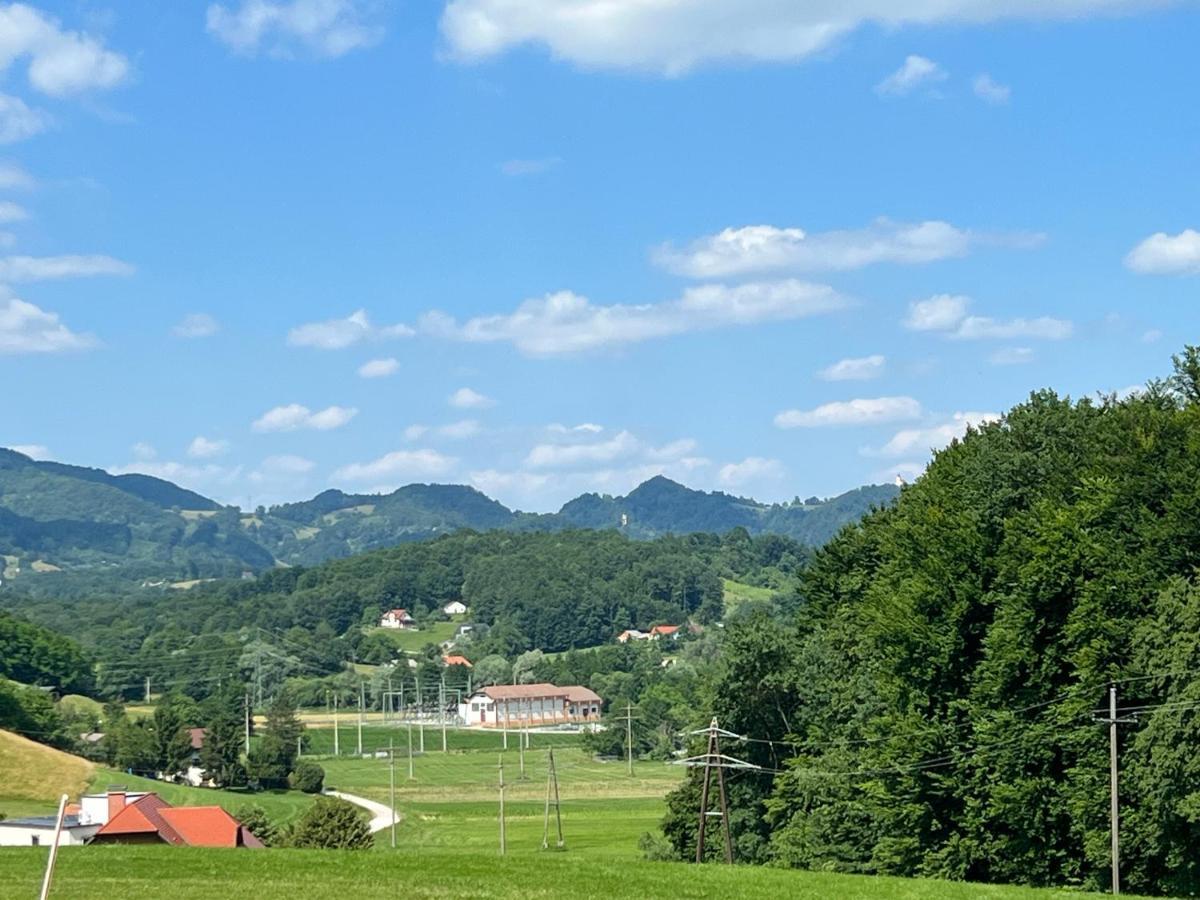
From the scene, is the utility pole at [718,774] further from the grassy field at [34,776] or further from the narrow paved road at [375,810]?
the grassy field at [34,776]

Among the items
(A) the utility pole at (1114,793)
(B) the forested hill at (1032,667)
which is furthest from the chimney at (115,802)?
(A) the utility pole at (1114,793)

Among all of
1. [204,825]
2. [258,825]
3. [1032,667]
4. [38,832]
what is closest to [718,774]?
[1032,667]

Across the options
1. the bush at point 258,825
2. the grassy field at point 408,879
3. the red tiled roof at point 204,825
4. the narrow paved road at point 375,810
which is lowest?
the narrow paved road at point 375,810

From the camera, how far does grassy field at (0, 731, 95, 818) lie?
85938 mm

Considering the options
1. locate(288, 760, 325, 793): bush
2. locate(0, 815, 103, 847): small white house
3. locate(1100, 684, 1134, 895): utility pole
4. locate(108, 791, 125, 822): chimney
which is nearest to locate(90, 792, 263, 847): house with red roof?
locate(108, 791, 125, 822): chimney

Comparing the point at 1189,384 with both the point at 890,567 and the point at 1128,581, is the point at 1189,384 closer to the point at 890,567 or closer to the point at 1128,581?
the point at 1128,581

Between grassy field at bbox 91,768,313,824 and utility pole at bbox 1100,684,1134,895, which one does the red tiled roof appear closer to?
utility pole at bbox 1100,684,1134,895

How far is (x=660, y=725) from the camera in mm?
160125

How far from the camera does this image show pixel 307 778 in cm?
12581

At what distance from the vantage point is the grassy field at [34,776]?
85938mm

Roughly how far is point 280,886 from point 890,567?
31643 millimetres

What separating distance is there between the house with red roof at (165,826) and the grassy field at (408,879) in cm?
1958

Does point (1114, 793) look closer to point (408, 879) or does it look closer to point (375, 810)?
point (408, 879)

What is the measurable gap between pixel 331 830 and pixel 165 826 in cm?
1311
